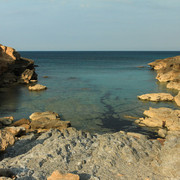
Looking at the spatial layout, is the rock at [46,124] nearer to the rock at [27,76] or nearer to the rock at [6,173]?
the rock at [6,173]

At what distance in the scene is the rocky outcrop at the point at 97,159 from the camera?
388 inches

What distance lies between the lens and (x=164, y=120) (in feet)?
71.8

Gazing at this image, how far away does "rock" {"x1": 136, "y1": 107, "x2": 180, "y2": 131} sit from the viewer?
816 inches

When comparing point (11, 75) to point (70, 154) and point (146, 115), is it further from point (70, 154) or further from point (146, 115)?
point (70, 154)

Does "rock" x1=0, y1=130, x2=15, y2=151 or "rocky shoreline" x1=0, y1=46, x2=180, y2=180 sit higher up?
"rock" x1=0, y1=130, x2=15, y2=151

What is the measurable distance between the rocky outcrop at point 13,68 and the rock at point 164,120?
98.2 feet

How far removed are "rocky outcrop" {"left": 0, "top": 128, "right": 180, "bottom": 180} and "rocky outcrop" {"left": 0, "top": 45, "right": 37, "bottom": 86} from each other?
3116 cm

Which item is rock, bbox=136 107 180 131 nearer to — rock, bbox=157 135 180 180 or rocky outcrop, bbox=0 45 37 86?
rock, bbox=157 135 180 180

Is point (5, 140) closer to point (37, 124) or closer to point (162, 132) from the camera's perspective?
point (37, 124)

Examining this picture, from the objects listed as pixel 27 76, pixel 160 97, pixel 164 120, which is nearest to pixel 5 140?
pixel 164 120

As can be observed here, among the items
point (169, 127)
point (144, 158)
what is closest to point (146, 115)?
point (169, 127)

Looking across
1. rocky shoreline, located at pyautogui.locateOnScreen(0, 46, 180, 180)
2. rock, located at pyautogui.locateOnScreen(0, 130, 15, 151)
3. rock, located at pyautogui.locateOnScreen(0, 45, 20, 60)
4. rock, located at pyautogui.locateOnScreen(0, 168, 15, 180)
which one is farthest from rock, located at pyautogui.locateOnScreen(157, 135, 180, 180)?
rock, located at pyautogui.locateOnScreen(0, 45, 20, 60)

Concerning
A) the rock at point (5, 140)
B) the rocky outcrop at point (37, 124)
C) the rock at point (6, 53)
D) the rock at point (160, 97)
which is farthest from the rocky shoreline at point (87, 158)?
the rock at point (6, 53)

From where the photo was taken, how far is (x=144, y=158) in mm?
11414
